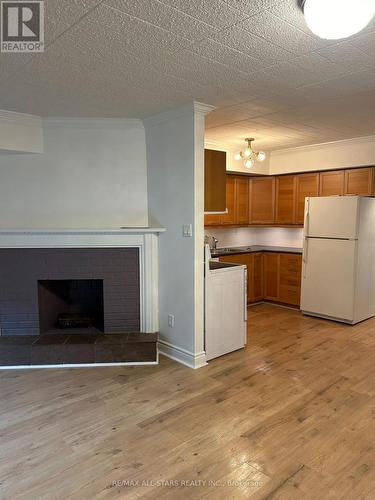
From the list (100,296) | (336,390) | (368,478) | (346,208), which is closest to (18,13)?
(100,296)

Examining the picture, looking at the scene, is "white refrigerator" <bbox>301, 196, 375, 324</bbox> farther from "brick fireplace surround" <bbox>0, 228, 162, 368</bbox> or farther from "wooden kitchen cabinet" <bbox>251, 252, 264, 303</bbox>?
"brick fireplace surround" <bbox>0, 228, 162, 368</bbox>

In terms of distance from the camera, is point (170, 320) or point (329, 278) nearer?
point (170, 320)

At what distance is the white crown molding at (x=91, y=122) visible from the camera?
3.67 metres

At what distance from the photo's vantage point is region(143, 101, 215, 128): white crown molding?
10.6 feet

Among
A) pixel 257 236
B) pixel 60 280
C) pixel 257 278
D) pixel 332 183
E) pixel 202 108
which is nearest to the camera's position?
pixel 202 108

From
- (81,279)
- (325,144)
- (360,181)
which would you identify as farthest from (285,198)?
(81,279)

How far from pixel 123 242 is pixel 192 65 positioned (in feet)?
6.26

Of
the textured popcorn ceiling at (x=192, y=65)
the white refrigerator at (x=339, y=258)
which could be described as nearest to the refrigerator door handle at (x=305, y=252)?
the white refrigerator at (x=339, y=258)

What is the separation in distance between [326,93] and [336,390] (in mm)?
2470

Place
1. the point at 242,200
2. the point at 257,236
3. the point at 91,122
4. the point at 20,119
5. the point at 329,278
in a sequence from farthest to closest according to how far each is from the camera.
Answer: the point at 257,236 < the point at 242,200 < the point at 329,278 < the point at 91,122 < the point at 20,119

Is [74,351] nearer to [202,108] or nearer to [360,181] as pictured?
[202,108]

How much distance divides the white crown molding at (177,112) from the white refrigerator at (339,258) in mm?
2393

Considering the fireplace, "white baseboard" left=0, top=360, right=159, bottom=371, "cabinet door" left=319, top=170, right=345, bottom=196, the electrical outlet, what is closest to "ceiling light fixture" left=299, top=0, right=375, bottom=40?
the fireplace

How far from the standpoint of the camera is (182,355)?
3578 millimetres
